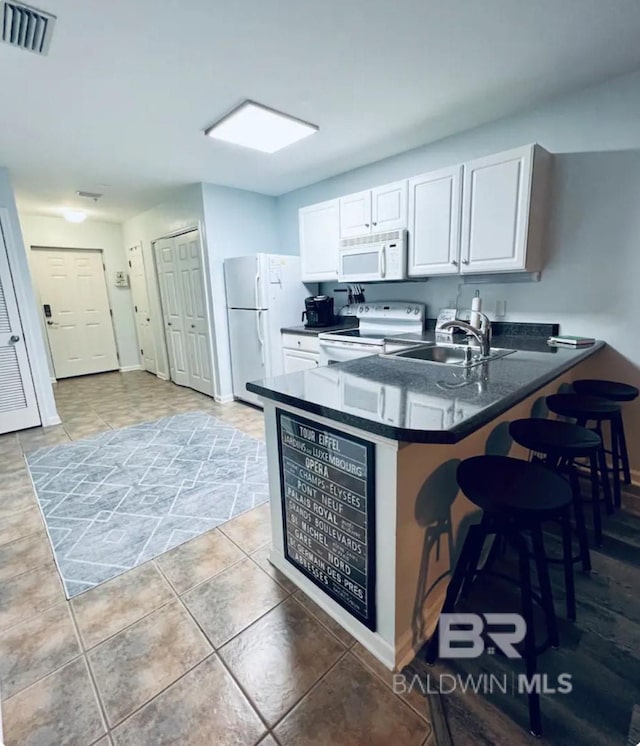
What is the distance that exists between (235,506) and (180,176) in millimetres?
3395

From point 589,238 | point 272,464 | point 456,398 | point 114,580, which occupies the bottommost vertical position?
point 114,580

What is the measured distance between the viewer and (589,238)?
2447mm

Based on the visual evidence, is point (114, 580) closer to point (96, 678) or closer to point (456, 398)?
point (96, 678)

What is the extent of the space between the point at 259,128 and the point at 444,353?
217 centimetres

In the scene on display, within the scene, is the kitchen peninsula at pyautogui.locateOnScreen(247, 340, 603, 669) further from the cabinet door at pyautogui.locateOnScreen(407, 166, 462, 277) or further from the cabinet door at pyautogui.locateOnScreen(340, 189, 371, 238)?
the cabinet door at pyautogui.locateOnScreen(340, 189, 371, 238)

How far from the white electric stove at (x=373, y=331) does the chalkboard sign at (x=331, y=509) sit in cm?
165

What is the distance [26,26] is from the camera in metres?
1.65

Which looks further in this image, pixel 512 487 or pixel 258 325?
pixel 258 325

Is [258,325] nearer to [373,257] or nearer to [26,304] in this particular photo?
[373,257]

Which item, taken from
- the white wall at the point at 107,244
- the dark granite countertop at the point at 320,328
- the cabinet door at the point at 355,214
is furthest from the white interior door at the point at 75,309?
the cabinet door at the point at 355,214

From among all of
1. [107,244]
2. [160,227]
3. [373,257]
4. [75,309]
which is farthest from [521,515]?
[107,244]

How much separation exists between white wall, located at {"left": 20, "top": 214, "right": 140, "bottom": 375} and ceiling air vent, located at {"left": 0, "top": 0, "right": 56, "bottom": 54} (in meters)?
4.69

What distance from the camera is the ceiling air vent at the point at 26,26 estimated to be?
155 cm

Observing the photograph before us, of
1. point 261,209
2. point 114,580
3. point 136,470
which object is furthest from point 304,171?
point 114,580
